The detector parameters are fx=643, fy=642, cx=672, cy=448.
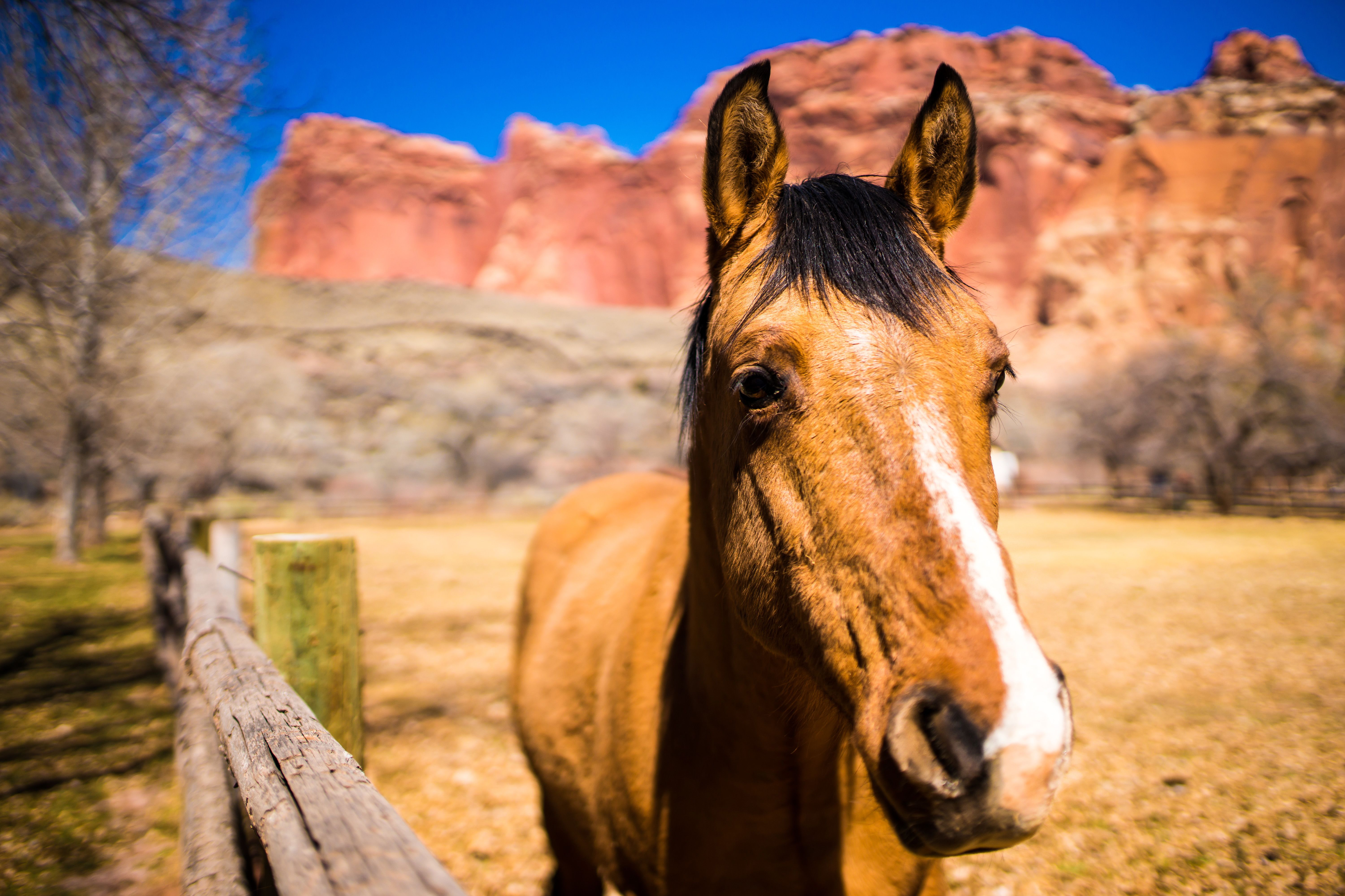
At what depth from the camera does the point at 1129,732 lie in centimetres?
480

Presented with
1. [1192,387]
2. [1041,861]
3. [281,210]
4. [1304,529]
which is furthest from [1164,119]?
[281,210]

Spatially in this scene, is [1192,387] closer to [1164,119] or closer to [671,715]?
[671,715]

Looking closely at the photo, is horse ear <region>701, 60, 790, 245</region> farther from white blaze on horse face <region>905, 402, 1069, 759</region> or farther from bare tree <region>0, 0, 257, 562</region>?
bare tree <region>0, 0, 257, 562</region>

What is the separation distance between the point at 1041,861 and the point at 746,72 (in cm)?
387

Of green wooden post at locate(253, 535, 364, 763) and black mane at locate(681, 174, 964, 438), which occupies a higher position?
black mane at locate(681, 174, 964, 438)

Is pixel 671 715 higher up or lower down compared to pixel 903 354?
lower down

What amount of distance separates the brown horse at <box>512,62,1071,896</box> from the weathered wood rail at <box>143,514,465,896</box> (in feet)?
2.19

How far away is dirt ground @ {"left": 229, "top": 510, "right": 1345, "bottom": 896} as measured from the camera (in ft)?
10.5

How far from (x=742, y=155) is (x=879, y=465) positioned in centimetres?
93

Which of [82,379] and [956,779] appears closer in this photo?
[956,779]

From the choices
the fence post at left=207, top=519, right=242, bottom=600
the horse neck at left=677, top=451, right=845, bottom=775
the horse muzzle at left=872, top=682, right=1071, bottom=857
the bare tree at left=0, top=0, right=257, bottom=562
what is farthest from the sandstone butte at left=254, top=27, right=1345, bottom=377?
the horse muzzle at left=872, top=682, right=1071, bottom=857

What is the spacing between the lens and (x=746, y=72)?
1517 millimetres

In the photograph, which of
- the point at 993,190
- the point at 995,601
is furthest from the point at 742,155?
the point at 993,190

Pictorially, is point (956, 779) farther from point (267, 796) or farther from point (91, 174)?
point (91, 174)
